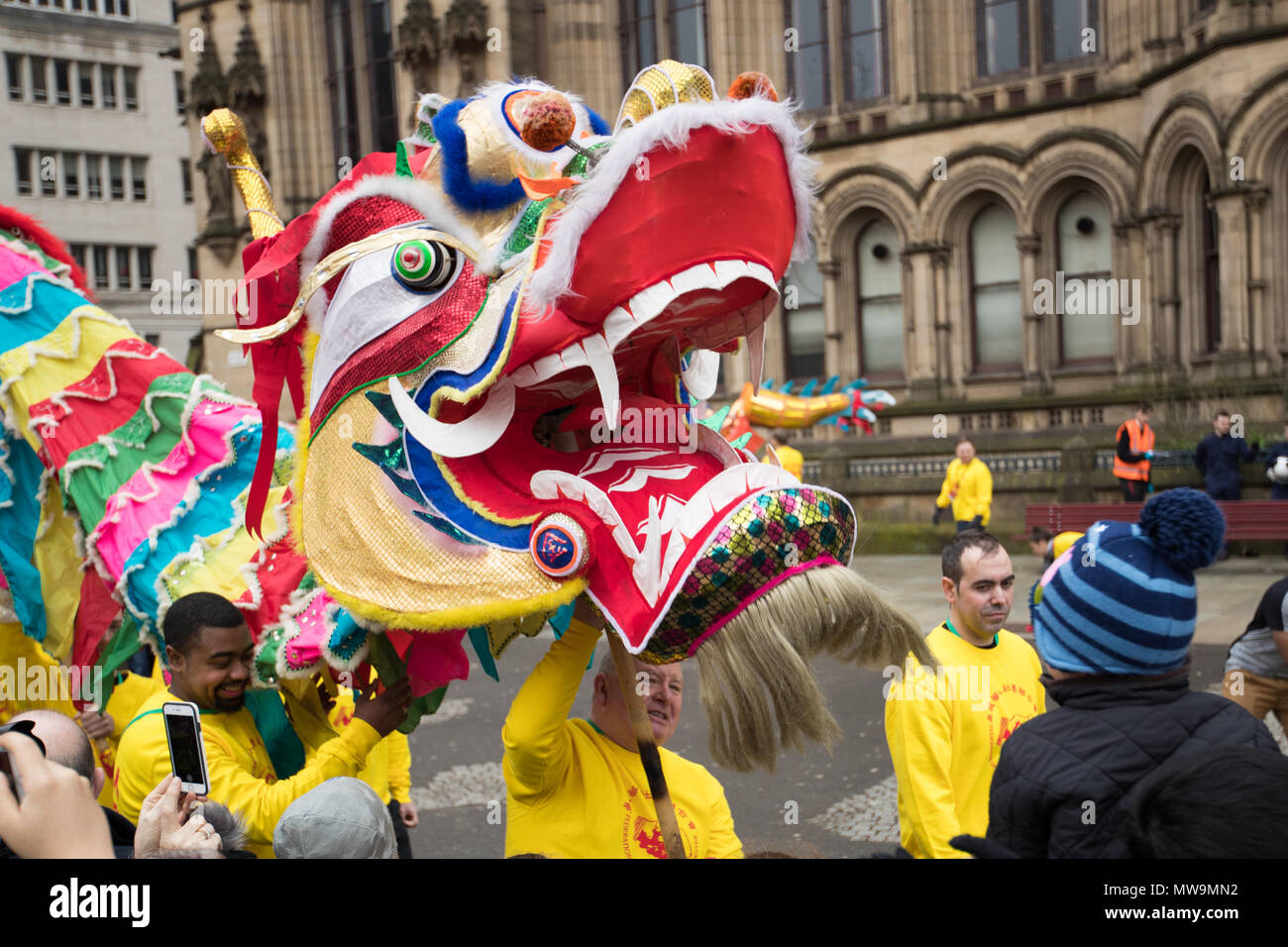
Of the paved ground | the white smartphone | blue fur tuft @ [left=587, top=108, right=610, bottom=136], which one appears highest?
blue fur tuft @ [left=587, top=108, right=610, bottom=136]

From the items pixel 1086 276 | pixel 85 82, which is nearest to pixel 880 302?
pixel 1086 276

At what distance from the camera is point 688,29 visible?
19.7 m

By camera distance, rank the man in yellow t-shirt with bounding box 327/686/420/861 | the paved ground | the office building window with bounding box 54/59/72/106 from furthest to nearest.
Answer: the office building window with bounding box 54/59/72/106, the paved ground, the man in yellow t-shirt with bounding box 327/686/420/861

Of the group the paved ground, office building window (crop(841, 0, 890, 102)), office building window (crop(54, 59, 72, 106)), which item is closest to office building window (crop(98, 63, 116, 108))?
office building window (crop(54, 59, 72, 106))

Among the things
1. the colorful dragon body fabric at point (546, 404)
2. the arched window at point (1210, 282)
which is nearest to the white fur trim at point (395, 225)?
the colorful dragon body fabric at point (546, 404)

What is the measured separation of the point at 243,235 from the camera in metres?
26.1

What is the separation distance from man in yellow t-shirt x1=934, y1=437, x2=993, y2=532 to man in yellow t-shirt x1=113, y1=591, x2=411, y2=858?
31.6 ft

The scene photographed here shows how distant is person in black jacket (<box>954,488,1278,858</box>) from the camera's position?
2191 millimetres

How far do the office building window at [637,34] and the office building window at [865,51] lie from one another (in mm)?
3241

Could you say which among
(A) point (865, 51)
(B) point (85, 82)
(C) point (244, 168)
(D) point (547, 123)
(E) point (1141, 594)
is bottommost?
(E) point (1141, 594)

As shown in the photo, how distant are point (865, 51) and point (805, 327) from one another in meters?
4.35

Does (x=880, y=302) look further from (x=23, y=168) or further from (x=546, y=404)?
(x=23, y=168)

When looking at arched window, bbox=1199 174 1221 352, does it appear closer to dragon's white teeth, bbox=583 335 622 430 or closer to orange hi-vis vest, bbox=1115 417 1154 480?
orange hi-vis vest, bbox=1115 417 1154 480
